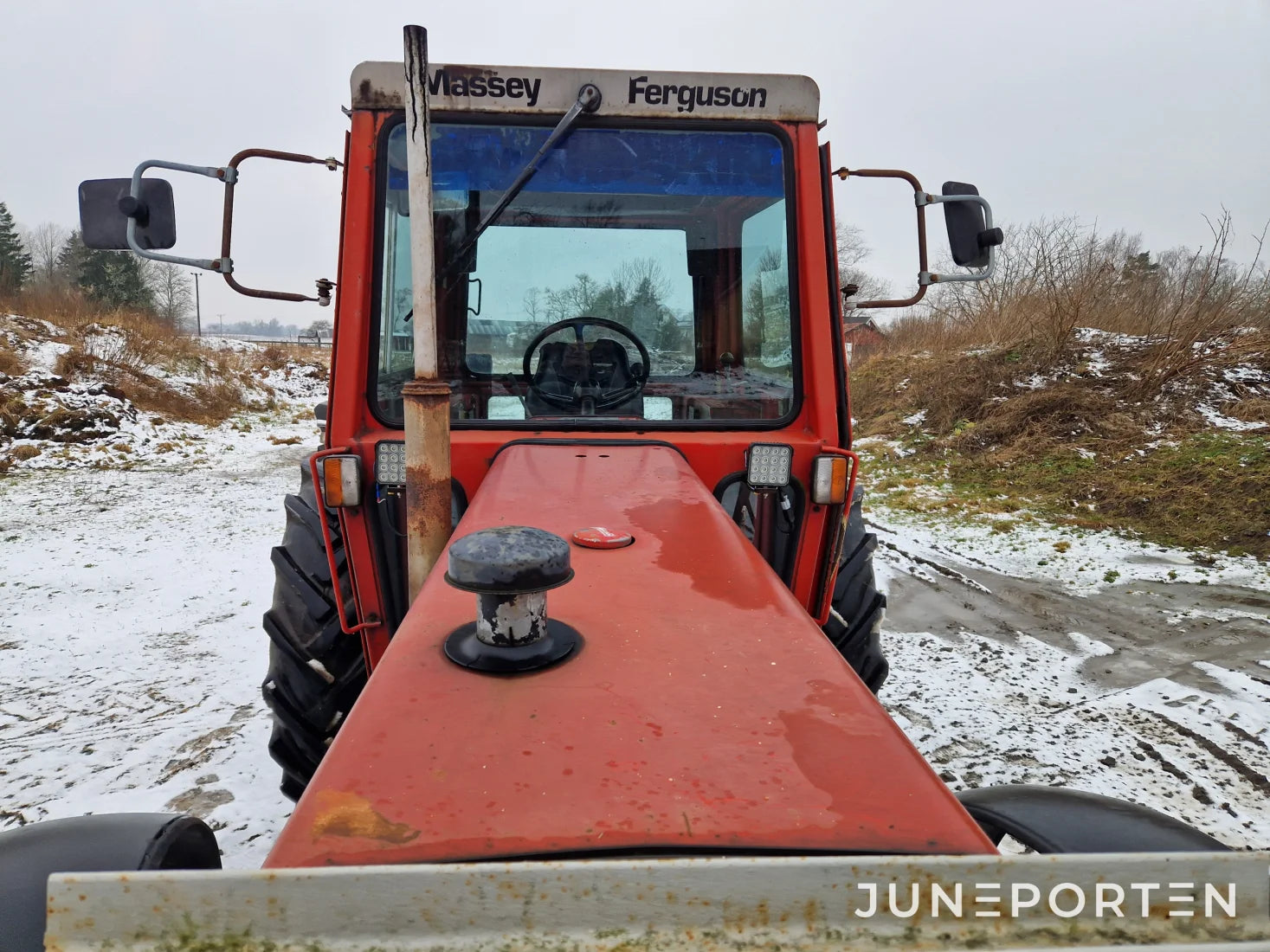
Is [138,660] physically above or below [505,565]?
below

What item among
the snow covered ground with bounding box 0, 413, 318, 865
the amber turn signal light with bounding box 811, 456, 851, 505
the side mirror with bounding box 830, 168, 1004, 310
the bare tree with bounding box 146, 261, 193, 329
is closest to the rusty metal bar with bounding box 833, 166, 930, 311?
the side mirror with bounding box 830, 168, 1004, 310

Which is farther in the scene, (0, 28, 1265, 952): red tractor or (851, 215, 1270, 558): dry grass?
(851, 215, 1270, 558): dry grass

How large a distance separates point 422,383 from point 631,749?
0.88 m

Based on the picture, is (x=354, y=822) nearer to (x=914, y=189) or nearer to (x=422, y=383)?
(x=422, y=383)

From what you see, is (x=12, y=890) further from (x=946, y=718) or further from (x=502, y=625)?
(x=946, y=718)

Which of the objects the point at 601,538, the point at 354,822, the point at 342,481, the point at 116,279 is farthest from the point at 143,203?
the point at 116,279

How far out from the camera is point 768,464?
2.33 meters

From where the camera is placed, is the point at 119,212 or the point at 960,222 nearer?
the point at 119,212

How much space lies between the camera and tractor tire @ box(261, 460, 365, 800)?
7.28 ft

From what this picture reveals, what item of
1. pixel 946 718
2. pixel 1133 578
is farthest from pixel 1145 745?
pixel 1133 578

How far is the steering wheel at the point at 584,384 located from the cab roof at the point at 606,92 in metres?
0.65

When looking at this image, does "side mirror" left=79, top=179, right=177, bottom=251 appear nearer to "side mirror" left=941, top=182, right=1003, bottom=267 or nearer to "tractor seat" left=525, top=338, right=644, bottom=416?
"tractor seat" left=525, top=338, right=644, bottom=416

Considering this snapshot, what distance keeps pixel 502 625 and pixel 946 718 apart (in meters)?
2.83

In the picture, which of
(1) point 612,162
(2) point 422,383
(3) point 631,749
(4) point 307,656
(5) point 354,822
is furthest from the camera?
(1) point 612,162
